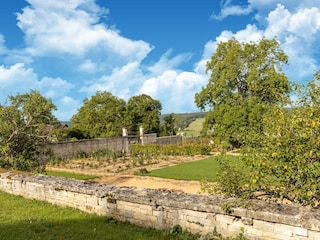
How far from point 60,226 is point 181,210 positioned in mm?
2590

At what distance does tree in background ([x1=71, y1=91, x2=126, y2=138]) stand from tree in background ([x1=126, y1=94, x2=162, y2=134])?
2.25 meters

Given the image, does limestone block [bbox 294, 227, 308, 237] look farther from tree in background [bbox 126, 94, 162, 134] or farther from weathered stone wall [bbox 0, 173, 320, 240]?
tree in background [bbox 126, 94, 162, 134]

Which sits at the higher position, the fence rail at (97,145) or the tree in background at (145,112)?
the tree in background at (145,112)

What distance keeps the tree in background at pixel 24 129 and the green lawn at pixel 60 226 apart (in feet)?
Answer: 14.7

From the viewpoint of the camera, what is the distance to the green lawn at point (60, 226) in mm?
5793

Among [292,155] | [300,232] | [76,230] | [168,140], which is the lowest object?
[76,230]

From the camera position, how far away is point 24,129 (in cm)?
1255

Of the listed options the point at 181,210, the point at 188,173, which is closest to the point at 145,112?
the point at 188,173

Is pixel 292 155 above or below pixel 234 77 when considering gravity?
below

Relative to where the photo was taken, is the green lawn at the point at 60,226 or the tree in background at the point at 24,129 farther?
the tree in background at the point at 24,129

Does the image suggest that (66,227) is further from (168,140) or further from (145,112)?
(145,112)

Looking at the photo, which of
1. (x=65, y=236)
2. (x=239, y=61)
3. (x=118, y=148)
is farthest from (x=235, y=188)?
(x=239, y=61)

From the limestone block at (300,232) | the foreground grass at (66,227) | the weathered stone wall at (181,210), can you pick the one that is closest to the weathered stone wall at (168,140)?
the weathered stone wall at (181,210)

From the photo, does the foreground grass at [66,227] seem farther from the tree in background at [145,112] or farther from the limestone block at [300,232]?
the tree in background at [145,112]
